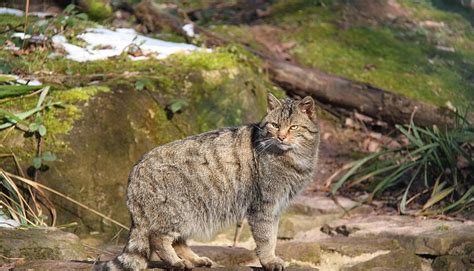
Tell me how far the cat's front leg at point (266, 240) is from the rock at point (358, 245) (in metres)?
1.23

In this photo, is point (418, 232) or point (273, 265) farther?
point (418, 232)

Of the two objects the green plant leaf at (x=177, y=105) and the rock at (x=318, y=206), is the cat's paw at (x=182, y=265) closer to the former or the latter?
the rock at (x=318, y=206)

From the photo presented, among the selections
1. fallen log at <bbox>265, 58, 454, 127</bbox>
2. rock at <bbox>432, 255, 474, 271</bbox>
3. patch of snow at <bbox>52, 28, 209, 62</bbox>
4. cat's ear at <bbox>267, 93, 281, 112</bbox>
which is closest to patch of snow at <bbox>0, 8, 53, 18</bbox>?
patch of snow at <bbox>52, 28, 209, 62</bbox>

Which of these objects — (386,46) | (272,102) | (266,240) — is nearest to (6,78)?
(272,102)

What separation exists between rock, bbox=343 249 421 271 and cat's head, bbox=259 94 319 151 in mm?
1154

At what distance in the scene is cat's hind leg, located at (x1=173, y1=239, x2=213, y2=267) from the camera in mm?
4777

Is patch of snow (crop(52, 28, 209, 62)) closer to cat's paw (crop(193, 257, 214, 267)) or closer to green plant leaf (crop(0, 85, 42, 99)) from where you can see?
green plant leaf (crop(0, 85, 42, 99))

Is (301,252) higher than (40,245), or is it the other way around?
(40,245)

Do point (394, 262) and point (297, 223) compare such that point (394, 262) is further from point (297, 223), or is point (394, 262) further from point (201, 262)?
point (201, 262)

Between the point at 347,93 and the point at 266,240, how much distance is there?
4.21 meters

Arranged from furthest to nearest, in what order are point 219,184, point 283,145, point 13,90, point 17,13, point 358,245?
point 17,13 → point 13,90 → point 358,245 → point 283,145 → point 219,184

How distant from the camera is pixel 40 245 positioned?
16.7ft

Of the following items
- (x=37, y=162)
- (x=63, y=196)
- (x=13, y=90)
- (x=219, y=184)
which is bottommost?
(x=63, y=196)

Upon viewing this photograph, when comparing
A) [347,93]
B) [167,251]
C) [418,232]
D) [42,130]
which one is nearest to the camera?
[167,251]
